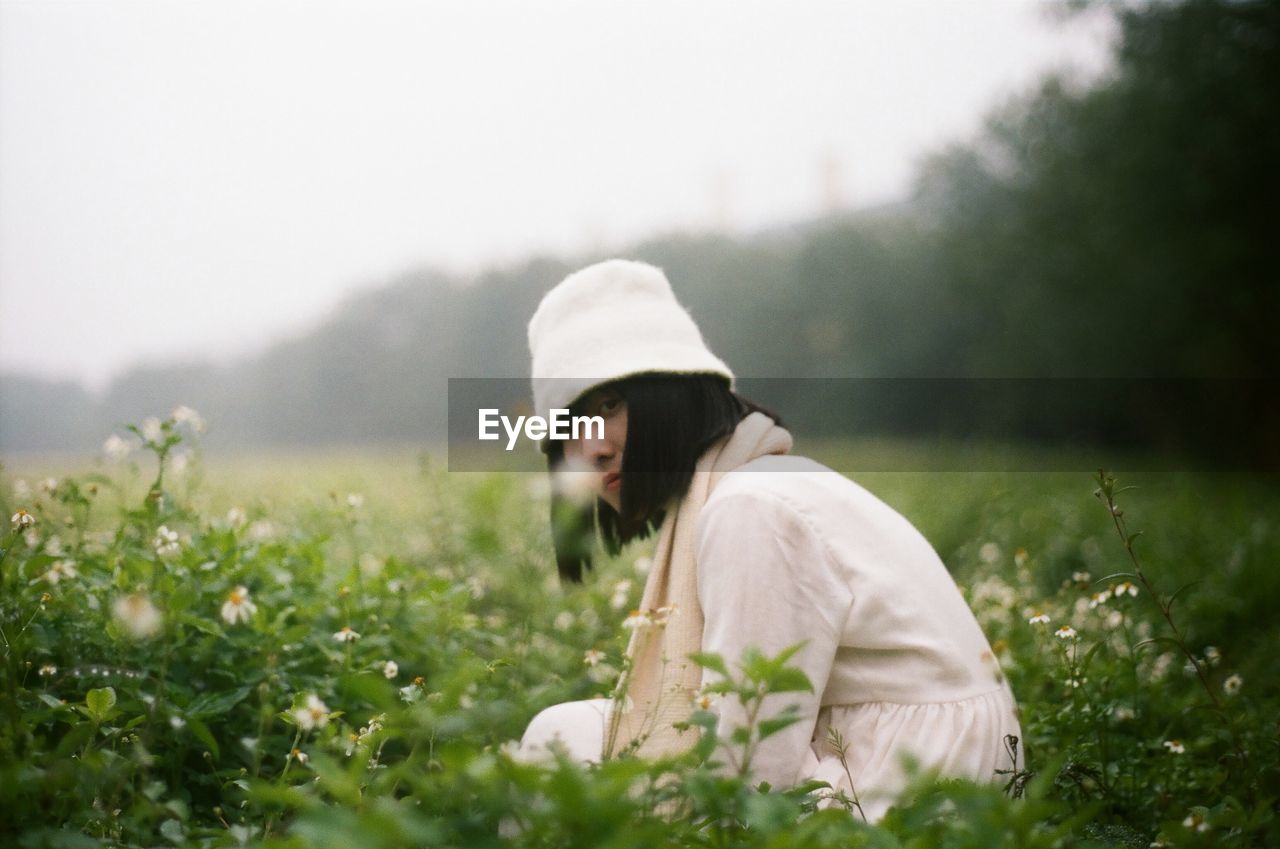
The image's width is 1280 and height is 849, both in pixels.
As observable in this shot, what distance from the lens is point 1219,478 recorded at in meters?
10.0

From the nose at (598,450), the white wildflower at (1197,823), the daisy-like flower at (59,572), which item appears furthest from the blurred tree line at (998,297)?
the white wildflower at (1197,823)

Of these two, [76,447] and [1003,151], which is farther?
[1003,151]

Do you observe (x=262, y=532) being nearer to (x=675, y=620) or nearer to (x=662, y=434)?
(x=662, y=434)

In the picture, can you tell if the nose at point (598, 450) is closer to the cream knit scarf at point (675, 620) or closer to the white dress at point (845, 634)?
the cream knit scarf at point (675, 620)

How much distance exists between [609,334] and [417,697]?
899 millimetres

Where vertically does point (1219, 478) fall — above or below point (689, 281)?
below

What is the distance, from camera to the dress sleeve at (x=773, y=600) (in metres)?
1.59

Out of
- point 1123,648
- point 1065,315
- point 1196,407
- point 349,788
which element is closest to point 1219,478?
point 1196,407

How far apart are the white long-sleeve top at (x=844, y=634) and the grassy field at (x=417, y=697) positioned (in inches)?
4.0

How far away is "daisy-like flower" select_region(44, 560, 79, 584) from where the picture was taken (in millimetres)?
1761

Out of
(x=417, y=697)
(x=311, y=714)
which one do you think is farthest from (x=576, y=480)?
(x=311, y=714)

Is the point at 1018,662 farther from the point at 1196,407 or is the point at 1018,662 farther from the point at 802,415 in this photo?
the point at 802,415

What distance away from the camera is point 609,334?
2.06m

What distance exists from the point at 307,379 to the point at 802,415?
422 inches
